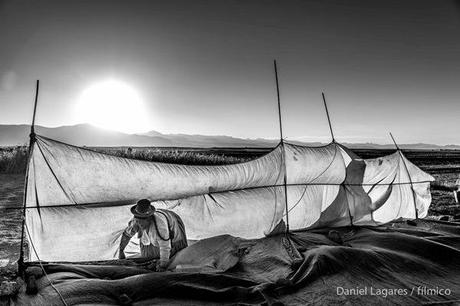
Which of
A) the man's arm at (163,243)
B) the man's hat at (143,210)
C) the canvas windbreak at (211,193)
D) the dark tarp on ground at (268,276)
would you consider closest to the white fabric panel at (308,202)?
the canvas windbreak at (211,193)

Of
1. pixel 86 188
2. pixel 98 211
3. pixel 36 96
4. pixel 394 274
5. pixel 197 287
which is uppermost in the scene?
pixel 36 96

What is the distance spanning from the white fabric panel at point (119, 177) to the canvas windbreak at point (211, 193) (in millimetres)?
15

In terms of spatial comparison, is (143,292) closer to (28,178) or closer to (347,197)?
(28,178)

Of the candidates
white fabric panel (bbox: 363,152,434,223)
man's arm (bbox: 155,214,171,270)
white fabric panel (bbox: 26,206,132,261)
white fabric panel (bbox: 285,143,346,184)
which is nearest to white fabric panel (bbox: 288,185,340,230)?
white fabric panel (bbox: 285,143,346,184)

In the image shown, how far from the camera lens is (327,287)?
3.42 m

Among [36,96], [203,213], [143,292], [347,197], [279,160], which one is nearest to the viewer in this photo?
[143,292]

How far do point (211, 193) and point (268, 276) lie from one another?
2447mm

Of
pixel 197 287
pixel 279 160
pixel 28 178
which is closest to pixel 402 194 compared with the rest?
pixel 279 160

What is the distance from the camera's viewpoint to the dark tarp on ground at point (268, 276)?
10.1 ft

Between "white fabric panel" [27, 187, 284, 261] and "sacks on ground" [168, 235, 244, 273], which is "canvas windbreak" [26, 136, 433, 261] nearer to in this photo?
"white fabric panel" [27, 187, 284, 261]

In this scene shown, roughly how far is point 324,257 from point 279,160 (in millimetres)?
3118

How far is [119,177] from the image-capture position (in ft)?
16.8

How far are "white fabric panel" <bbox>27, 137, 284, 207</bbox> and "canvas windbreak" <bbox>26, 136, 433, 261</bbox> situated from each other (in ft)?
0.05


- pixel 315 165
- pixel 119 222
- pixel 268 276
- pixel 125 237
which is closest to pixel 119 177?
pixel 119 222
